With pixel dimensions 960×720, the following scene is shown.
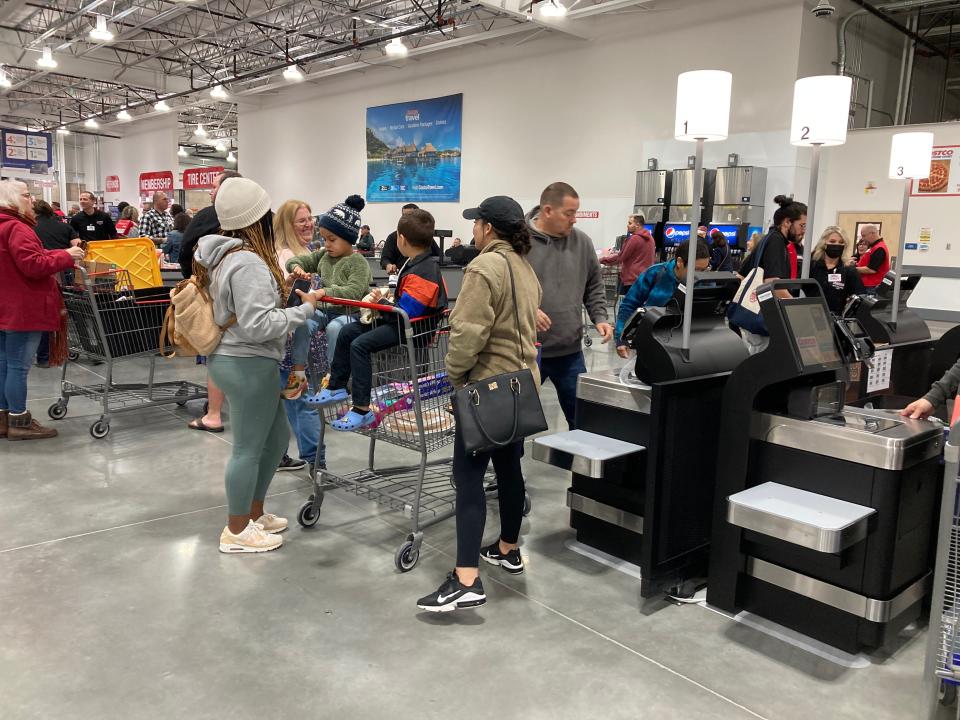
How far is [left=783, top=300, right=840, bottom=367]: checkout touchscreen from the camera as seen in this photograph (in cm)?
266

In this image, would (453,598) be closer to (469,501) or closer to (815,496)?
(469,501)

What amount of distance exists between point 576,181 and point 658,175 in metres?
2.31

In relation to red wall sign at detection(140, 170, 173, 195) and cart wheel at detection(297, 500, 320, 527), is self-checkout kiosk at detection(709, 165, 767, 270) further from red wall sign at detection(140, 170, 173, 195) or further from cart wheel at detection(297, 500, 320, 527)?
red wall sign at detection(140, 170, 173, 195)

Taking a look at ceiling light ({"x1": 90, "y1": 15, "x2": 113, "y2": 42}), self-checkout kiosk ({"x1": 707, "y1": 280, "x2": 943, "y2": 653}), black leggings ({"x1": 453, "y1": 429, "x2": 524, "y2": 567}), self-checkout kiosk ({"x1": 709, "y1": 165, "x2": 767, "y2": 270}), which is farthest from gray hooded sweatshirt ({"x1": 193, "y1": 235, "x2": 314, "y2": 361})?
ceiling light ({"x1": 90, "y1": 15, "x2": 113, "y2": 42})

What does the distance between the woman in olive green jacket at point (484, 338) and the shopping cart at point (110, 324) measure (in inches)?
130

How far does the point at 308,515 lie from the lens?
364cm

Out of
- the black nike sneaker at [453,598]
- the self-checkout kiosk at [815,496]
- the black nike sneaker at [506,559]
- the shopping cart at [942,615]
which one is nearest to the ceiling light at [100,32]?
the black nike sneaker at [506,559]

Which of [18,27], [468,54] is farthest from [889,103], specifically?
[18,27]

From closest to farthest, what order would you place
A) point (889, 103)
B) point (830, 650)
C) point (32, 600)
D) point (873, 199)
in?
1. point (830, 650)
2. point (32, 600)
3. point (873, 199)
4. point (889, 103)

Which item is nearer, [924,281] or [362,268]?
[362,268]

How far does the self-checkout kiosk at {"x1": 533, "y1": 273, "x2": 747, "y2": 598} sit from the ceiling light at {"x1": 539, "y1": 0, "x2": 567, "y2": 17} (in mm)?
9525

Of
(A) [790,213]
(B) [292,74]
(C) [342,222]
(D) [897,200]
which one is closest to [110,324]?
(C) [342,222]

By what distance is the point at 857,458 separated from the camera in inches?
99.3

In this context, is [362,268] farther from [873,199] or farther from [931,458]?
[873,199]
